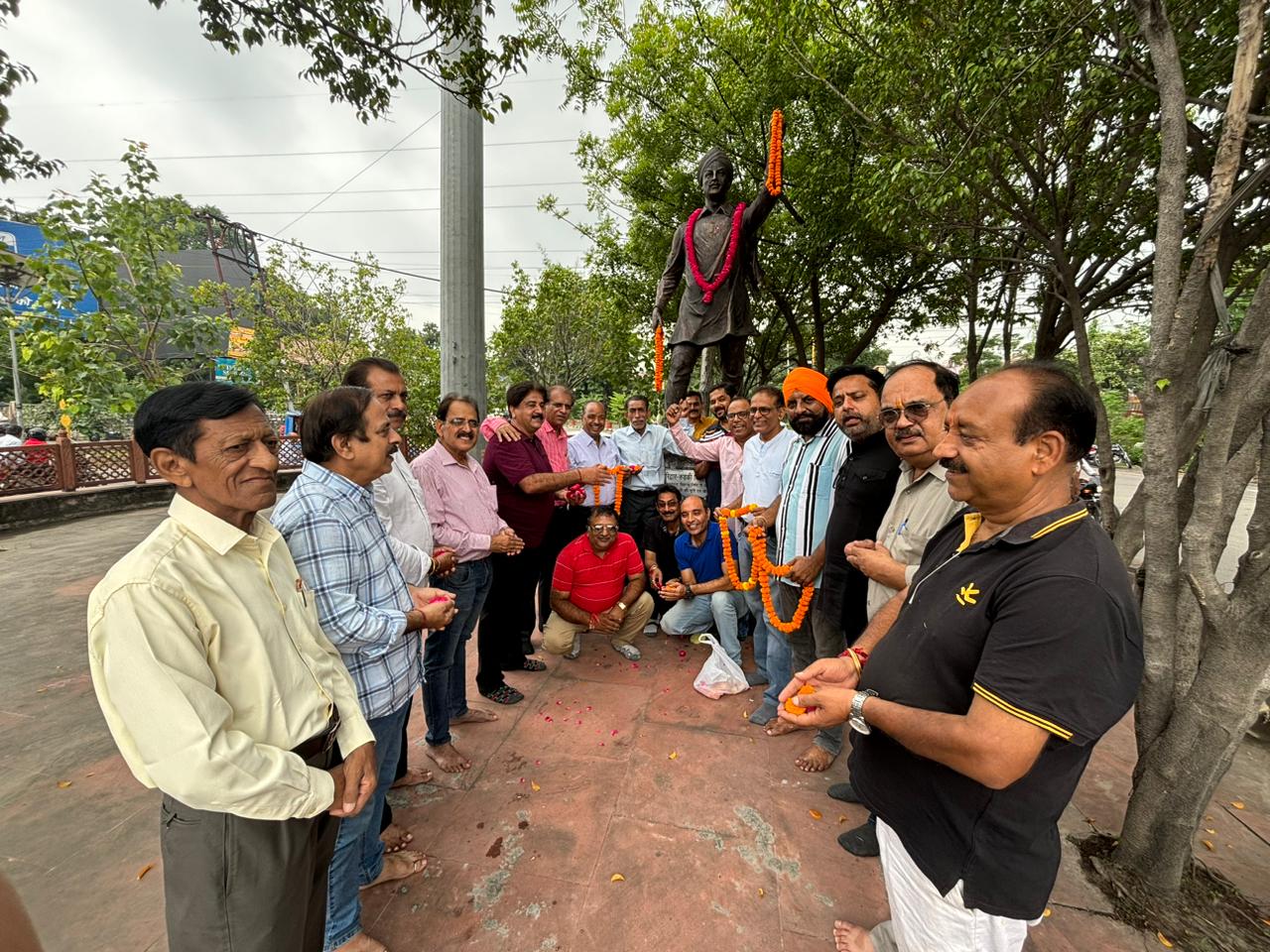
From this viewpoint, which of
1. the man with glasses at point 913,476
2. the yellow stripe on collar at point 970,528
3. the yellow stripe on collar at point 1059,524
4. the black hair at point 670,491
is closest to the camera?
the yellow stripe on collar at point 1059,524

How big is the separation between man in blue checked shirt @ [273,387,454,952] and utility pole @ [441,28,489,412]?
2486 millimetres

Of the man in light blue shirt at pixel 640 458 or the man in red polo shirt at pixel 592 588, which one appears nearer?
the man in red polo shirt at pixel 592 588

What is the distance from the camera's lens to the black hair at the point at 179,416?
1.23 metres

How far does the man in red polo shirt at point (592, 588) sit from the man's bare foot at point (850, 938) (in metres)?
2.32

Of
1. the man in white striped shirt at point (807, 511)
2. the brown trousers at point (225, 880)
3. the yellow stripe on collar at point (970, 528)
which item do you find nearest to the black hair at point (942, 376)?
the man in white striped shirt at point (807, 511)

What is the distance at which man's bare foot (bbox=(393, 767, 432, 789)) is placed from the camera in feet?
8.65

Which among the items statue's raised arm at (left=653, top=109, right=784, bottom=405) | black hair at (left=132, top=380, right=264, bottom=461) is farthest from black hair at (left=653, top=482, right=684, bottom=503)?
black hair at (left=132, top=380, right=264, bottom=461)

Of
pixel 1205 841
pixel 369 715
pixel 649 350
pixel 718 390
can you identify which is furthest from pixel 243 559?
pixel 649 350

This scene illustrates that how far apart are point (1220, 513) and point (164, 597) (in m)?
3.45

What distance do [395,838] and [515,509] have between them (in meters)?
1.84

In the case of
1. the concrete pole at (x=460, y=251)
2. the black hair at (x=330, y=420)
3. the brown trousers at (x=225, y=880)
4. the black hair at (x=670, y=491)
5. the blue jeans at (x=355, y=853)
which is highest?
the concrete pole at (x=460, y=251)

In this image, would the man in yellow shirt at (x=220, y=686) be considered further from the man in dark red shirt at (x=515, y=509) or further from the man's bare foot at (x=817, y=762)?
the man's bare foot at (x=817, y=762)

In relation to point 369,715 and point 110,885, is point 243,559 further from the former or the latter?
point 110,885

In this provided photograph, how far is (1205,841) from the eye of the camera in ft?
7.86
